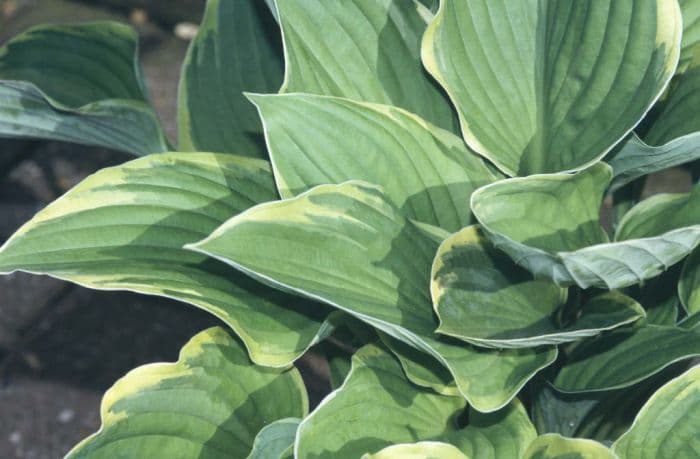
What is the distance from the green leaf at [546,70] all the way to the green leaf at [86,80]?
35cm

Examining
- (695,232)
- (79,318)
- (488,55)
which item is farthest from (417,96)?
(79,318)

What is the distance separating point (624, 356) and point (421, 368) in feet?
0.58

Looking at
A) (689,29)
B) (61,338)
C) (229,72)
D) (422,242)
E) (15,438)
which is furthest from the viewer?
(61,338)

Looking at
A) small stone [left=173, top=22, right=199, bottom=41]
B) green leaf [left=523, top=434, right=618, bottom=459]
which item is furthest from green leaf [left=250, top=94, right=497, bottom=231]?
small stone [left=173, top=22, right=199, bottom=41]

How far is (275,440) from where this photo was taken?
865 mm

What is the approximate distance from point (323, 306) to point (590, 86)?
12.0 inches

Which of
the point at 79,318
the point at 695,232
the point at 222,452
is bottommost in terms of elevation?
the point at 79,318

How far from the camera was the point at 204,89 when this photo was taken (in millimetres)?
1153

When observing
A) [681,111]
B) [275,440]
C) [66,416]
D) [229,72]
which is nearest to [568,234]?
[681,111]

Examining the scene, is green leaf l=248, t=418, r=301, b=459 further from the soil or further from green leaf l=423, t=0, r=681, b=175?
the soil

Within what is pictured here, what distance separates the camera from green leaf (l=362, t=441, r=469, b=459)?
0.74 m

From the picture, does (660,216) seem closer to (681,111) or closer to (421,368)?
(681,111)

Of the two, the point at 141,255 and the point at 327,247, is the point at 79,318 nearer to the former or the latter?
the point at 141,255

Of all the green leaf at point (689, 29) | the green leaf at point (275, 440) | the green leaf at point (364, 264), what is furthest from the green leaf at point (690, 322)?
the green leaf at point (275, 440)
